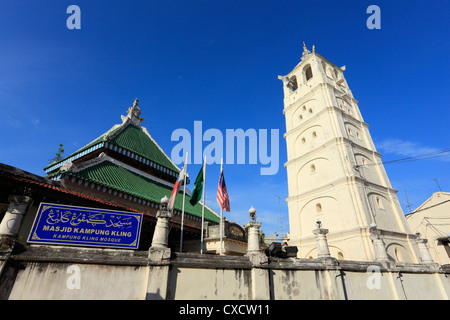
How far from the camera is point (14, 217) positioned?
24.7ft

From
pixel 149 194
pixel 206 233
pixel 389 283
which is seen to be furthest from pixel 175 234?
pixel 389 283

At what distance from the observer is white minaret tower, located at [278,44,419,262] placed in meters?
18.8

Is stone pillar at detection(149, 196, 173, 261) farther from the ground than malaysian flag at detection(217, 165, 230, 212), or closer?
closer

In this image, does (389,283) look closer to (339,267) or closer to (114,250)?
(339,267)

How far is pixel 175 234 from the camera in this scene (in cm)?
1605

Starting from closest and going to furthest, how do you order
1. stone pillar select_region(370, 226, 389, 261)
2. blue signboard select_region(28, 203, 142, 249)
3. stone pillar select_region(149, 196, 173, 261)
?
blue signboard select_region(28, 203, 142, 249) → stone pillar select_region(149, 196, 173, 261) → stone pillar select_region(370, 226, 389, 261)

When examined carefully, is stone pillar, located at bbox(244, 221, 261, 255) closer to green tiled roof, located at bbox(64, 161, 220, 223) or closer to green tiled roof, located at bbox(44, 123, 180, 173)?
green tiled roof, located at bbox(64, 161, 220, 223)

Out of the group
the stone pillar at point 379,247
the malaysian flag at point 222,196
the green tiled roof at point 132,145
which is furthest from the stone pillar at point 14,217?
the stone pillar at point 379,247

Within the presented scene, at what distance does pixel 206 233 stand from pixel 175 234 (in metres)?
2.60

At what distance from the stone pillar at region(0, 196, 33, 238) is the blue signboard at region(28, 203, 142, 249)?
17.0 inches

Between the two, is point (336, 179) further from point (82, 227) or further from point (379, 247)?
point (82, 227)

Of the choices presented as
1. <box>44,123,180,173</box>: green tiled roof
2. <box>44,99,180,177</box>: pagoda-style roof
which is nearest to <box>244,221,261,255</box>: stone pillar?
<box>44,99,180,177</box>: pagoda-style roof

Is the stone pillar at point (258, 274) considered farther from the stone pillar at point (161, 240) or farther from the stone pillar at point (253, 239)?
the stone pillar at point (161, 240)

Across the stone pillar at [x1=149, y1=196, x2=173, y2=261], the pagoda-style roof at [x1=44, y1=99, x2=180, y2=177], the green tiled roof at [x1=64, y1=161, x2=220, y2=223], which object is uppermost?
the pagoda-style roof at [x1=44, y1=99, x2=180, y2=177]
